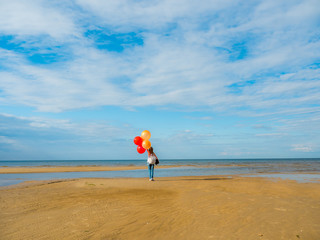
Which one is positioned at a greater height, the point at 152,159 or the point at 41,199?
the point at 152,159

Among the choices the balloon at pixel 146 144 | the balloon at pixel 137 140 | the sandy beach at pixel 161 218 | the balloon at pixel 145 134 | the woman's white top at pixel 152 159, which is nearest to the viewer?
the sandy beach at pixel 161 218

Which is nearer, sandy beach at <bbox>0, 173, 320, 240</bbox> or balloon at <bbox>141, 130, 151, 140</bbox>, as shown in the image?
sandy beach at <bbox>0, 173, 320, 240</bbox>

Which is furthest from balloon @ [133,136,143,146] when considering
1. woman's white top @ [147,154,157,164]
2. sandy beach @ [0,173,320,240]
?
sandy beach @ [0,173,320,240]

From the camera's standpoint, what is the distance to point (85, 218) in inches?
258

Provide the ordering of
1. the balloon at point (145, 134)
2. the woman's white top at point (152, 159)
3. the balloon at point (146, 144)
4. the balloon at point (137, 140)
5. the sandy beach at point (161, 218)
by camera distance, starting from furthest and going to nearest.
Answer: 1. the woman's white top at point (152, 159)
2. the balloon at point (137, 140)
3. the balloon at point (145, 134)
4. the balloon at point (146, 144)
5. the sandy beach at point (161, 218)

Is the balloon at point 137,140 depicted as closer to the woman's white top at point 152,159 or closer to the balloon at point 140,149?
the balloon at point 140,149

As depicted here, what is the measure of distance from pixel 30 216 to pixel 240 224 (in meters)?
5.90

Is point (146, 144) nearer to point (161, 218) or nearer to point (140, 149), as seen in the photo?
point (140, 149)

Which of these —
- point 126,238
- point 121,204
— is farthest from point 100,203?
point 126,238

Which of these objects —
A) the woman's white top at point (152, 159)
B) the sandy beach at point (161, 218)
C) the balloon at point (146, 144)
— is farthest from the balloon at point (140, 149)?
the sandy beach at point (161, 218)

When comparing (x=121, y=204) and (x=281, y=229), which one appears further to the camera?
(x=121, y=204)

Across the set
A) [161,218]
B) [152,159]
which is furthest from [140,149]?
[161,218]

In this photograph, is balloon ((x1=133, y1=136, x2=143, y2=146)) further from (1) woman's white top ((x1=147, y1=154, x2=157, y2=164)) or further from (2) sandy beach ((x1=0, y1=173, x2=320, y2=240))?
(2) sandy beach ((x1=0, y1=173, x2=320, y2=240))

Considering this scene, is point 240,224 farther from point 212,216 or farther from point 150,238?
point 150,238
